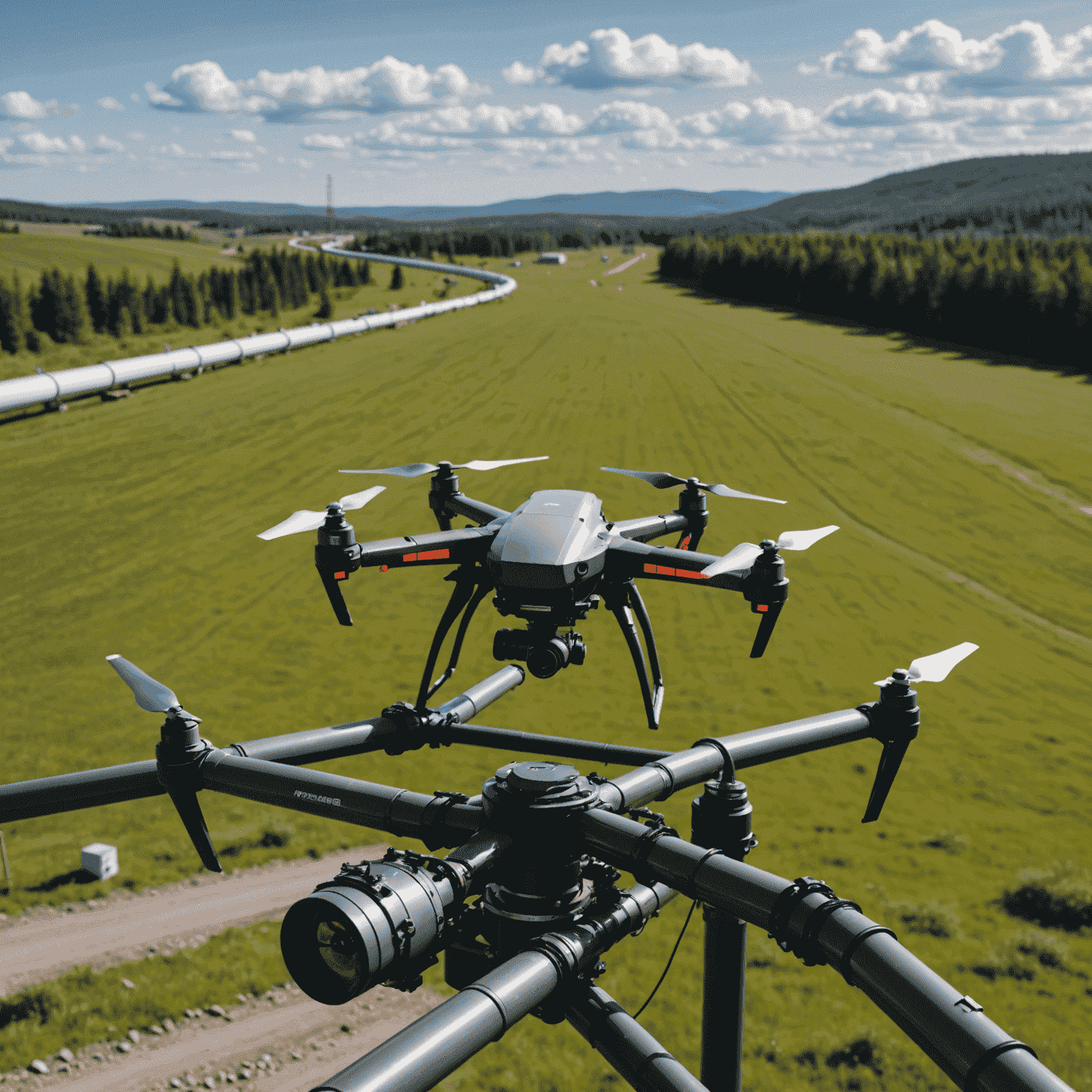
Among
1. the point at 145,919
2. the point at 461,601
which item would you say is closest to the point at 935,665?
the point at 461,601

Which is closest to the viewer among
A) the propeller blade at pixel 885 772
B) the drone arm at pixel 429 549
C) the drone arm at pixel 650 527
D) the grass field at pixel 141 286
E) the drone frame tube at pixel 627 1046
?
the drone frame tube at pixel 627 1046

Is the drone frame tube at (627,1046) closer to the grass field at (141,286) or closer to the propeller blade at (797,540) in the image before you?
the propeller blade at (797,540)

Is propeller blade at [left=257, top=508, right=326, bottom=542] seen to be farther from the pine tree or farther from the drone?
the pine tree

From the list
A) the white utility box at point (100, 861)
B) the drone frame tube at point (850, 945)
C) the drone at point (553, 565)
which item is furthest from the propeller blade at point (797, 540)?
the white utility box at point (100, 861)

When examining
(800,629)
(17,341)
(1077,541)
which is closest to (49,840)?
(800,629)

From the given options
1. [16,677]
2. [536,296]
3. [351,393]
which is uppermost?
[536,296]

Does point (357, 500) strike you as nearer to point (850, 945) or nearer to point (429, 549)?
point (429, 549)

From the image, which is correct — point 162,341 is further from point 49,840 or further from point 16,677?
point 49,840
